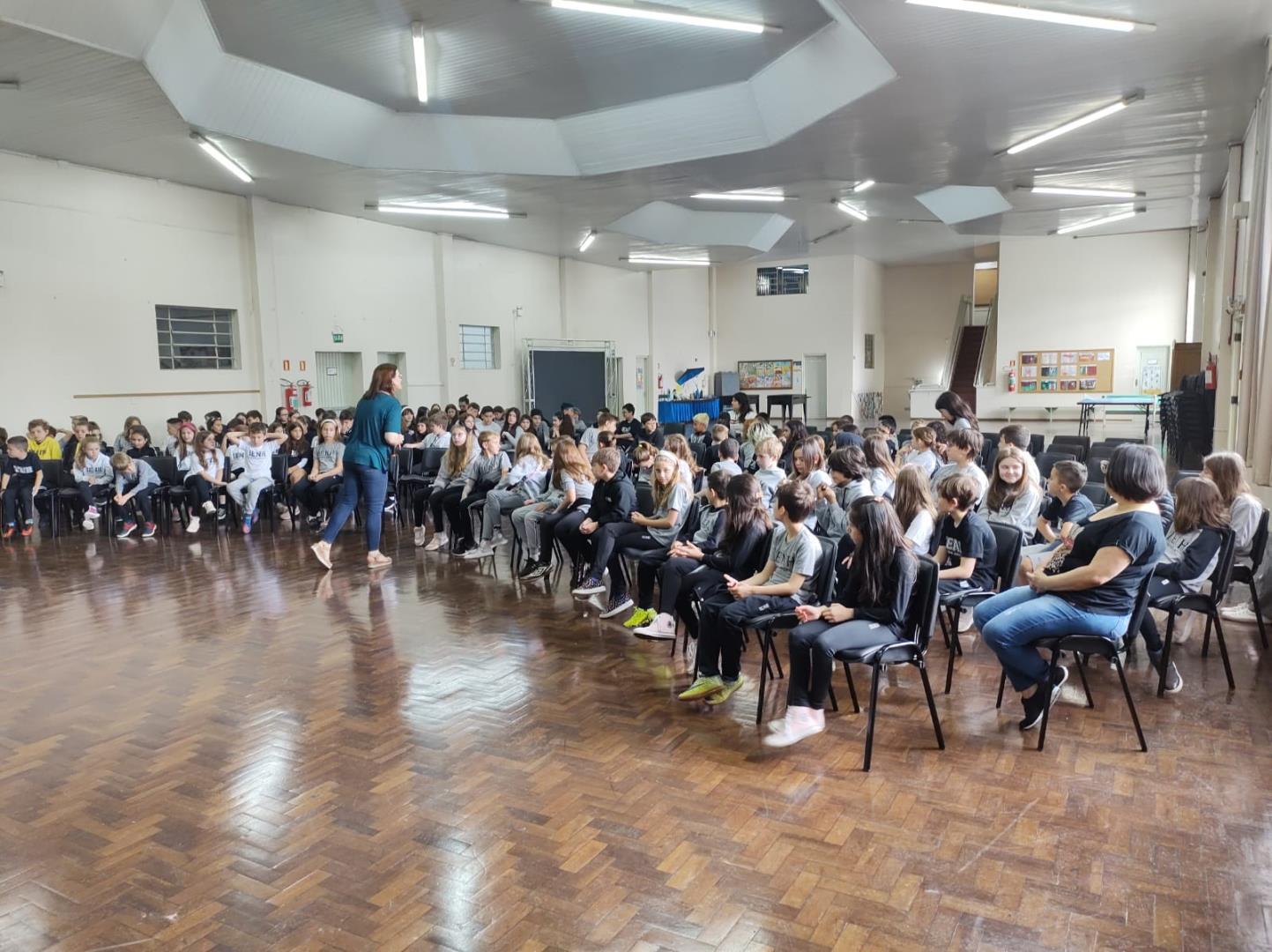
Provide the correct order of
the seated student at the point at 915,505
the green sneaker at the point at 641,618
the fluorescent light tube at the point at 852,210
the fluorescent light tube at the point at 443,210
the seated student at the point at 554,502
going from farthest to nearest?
the fluorescent light tube at the point at 852,210
the fluorescent light tube at the point at 443,210
the seated student at the point at 554,502
the green sneaker at the point at 641,618
the seated student at the point at 915,505

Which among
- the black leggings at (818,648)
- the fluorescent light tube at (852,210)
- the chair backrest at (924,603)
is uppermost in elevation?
the fluorescent light tube at (852,210)

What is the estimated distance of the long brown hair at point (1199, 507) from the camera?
4.23m

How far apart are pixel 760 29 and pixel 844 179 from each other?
4.87 m

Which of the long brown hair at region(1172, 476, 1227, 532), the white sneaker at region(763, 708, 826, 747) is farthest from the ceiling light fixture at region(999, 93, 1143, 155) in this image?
the white sneaker at region(763, 708, 826, 747)

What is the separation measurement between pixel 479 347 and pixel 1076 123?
37.6 ft

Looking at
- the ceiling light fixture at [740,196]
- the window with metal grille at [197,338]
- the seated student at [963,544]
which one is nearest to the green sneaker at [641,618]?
the seated student at [963,544]

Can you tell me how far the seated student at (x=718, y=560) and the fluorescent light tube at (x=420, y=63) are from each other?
5.94 meters

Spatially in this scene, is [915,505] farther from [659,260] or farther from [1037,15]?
[659,260]

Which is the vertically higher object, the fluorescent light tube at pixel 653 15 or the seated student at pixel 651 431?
the fluorescent light tube at pixel 653 15

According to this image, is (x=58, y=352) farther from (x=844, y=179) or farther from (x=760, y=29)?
(x=844, y=179)

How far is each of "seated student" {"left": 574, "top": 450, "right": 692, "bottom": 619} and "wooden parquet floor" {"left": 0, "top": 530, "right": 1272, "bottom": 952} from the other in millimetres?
784

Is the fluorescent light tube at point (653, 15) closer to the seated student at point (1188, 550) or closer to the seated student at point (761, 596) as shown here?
the seated student at point (761, 596)

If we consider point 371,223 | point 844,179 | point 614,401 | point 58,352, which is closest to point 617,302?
point 614,401

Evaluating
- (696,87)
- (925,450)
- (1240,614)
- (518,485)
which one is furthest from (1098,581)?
(696,87)
